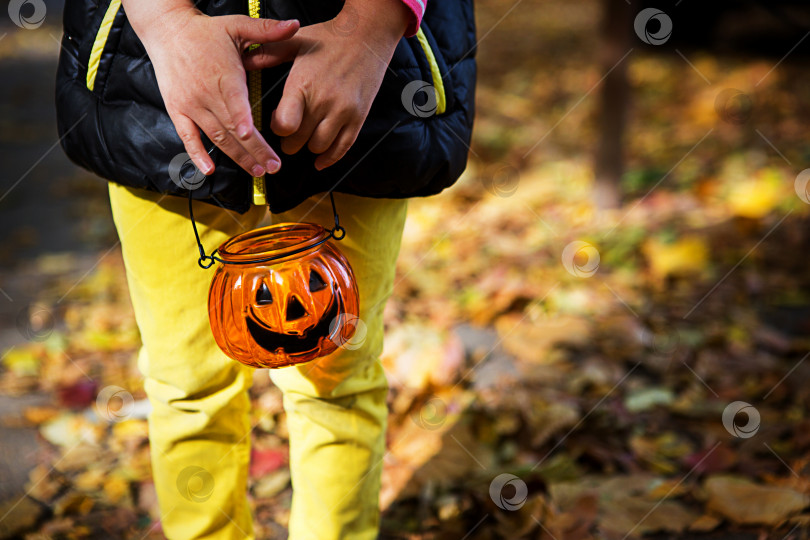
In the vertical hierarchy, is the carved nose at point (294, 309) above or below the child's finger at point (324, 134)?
below

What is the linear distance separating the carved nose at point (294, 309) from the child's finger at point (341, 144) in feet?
0.59

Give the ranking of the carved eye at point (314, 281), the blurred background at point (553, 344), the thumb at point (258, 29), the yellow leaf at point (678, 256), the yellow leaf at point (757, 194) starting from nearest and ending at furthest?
the thumb at point (258, 29) → the carved eye at point (314, 281) → the blurred background at point (553, 344) → the yellow leaf at point (678, 256) → the yellow leaf at point (757, 194)

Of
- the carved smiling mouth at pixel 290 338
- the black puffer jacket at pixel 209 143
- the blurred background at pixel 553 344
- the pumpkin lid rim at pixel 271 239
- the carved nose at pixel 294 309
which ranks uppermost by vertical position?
the black puffer jacket at pixel 209 143

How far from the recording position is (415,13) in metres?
0.89

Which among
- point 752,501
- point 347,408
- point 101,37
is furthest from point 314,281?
point 752,501

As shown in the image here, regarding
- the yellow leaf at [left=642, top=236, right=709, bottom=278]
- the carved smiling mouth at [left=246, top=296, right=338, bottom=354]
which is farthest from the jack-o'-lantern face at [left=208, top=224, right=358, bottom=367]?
the yellow leaf at [left=642, top=236, right=709, bottom=278]

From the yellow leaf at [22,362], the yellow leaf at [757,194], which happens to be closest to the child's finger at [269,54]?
the yellow leaf at [22,362]

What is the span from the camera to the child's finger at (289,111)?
2.78ft

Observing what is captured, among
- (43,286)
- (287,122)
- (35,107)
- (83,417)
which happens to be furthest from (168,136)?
(35,107)

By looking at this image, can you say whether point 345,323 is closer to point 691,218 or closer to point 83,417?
point 83,417

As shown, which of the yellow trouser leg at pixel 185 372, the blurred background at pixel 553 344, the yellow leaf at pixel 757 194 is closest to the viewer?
the yellow trouser leg at pixel 185 372

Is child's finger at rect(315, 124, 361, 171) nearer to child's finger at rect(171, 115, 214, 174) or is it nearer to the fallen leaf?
child's finger at rect(171, 115, 214, 174)

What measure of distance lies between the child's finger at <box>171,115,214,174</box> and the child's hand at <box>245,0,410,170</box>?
9 cm

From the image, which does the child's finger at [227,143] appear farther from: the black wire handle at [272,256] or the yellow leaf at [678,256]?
the yellow leaf at [678,256]
